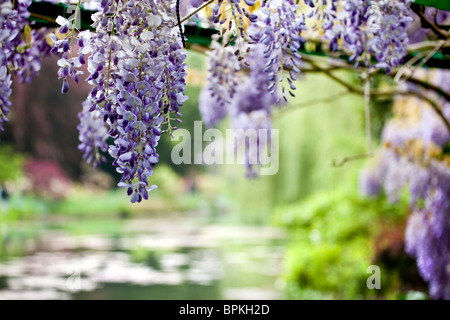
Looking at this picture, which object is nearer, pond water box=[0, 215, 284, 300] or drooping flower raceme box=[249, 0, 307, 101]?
drooping flower raceme box=[249, 0, 307, 101]

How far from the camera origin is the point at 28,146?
46.7 feet

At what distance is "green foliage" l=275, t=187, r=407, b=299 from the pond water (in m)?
0.46

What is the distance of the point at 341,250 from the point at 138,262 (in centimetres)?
399

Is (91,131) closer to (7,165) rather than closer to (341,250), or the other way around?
(341,250)

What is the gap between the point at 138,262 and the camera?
9.25 metres

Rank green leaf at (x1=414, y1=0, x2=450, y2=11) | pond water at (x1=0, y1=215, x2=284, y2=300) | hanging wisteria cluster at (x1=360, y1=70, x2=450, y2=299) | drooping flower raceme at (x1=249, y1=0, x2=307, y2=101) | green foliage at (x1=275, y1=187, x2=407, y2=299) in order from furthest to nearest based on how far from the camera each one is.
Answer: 1. pond water at (x1=0, y1=215, x2=284, y2=300)
2. green foliage at (x1=275, y1=187, x2=407, y2=299)
3. hanging wisteria cluster at (x1=360, y1=70, x2=450, y2=299)
4. green leaf at (x1=414, y1=0, x2=450, y2=11)
5. drooping flower raceme at (x1=249, y1=0, x2=307, y2=101)

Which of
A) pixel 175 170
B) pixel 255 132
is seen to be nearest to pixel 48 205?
pixel 175 170

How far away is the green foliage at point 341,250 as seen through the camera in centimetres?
600

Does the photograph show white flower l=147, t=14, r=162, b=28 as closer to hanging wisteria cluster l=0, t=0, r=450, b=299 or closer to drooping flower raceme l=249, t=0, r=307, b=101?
hanging wisteria cluster l=0, t=0, r=450, b=299

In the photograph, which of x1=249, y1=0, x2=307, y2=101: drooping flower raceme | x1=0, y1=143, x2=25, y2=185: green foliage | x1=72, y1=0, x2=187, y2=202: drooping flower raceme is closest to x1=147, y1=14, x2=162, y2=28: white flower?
x1=72, y1=0, x2=187, y2=202: drooping flower raceme

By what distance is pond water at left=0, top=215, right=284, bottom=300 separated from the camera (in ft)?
23.8

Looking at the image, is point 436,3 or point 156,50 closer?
point 156,50

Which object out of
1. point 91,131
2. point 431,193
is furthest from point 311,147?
point 91,131
